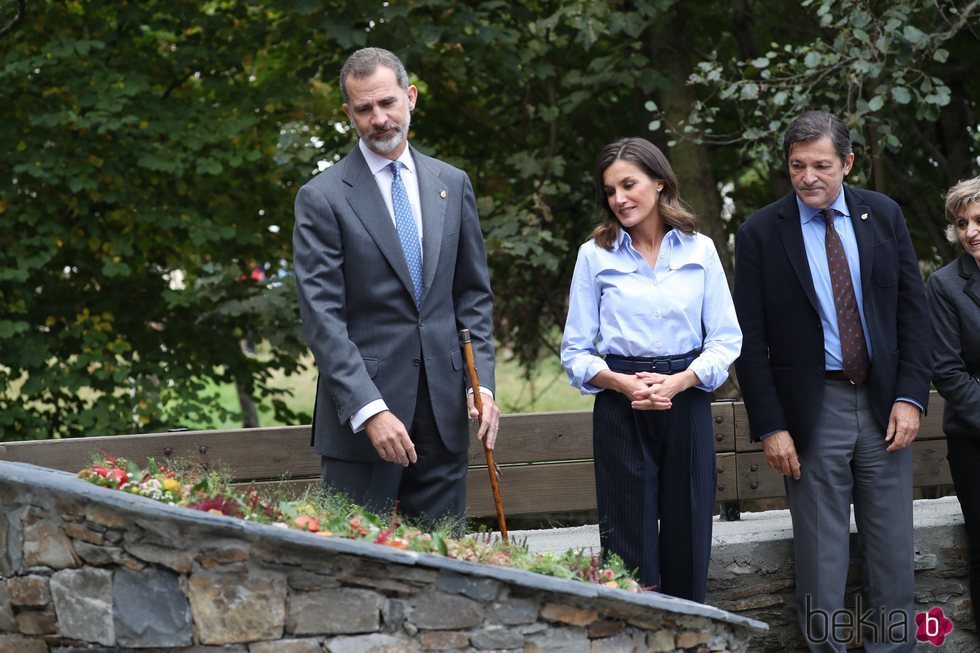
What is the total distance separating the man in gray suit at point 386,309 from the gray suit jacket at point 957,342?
1671mm

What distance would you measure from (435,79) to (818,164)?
3.99 metres

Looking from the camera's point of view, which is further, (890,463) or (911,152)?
(911,152)

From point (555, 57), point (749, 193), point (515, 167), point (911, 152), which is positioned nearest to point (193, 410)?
point (515, 167)

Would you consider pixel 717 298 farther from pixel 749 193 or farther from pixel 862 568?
pixel 749 193

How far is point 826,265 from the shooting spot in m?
3.94

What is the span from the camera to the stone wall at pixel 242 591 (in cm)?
309

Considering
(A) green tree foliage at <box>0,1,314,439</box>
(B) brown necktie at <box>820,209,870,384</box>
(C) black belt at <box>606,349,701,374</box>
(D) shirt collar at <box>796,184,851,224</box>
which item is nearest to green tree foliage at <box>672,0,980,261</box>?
(D) shirt collar at <box>796,184,851,224</box>

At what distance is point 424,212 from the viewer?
11.7ft

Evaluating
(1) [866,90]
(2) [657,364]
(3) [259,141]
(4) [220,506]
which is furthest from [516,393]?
(4) [220,506]

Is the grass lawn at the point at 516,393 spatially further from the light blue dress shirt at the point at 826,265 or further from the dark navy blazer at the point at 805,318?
the light blue dress shirt at the point at 826,265

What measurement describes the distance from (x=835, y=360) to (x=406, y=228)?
145 cm

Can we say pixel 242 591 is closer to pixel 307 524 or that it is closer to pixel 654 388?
pixel 307 524

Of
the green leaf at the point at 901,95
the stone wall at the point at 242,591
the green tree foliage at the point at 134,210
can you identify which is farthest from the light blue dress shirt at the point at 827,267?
the green tree foliage at the point at 134,210

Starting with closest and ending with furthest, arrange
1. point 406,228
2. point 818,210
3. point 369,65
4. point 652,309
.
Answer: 1. point 369,65
2. point 406,228
3. point 652,309
4. point 818,210
